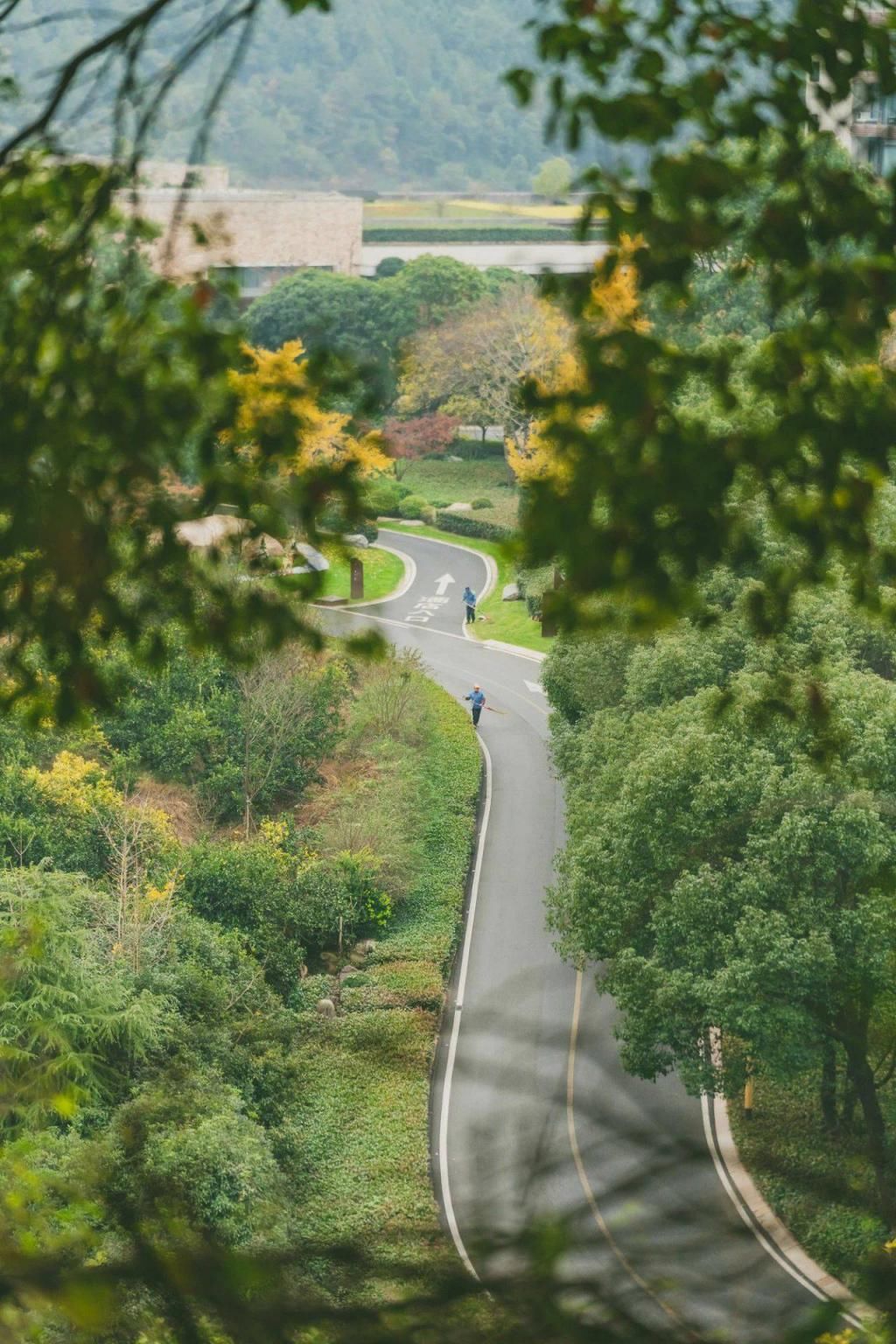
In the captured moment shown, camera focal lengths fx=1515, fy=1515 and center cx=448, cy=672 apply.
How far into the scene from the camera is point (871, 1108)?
41.1ft

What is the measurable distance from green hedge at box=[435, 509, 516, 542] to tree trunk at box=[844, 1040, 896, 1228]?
2785 cm

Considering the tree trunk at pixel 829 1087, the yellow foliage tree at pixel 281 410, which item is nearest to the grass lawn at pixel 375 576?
the tree trunk at pixel 829 1087

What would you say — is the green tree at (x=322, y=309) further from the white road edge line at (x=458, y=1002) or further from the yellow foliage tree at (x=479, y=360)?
the white road edge line at (x=458, y=1002)

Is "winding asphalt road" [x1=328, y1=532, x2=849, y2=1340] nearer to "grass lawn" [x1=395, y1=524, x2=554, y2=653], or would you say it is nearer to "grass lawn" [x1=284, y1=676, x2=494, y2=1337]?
"grass lawn" [x1=284, y1=676, x2=494, y2=1337]

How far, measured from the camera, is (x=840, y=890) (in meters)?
13.9

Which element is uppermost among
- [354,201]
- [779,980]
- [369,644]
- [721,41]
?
[354,201]

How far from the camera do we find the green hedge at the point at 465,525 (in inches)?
1594

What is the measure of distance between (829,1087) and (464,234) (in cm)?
6142

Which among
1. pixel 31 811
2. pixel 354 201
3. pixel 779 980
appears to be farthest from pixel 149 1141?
pixel 354 201

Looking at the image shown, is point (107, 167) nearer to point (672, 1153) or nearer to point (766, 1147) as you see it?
point (672, 1153)

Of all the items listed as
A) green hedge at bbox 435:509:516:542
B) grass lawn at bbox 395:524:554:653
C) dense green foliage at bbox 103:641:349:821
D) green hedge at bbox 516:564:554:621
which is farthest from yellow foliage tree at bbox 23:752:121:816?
green hedge at bbox 435:509:516:542

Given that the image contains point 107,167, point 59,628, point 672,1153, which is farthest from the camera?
point 107,167

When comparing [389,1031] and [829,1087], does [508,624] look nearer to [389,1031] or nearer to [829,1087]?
[389,1031]

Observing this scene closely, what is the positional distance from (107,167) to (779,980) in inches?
445
